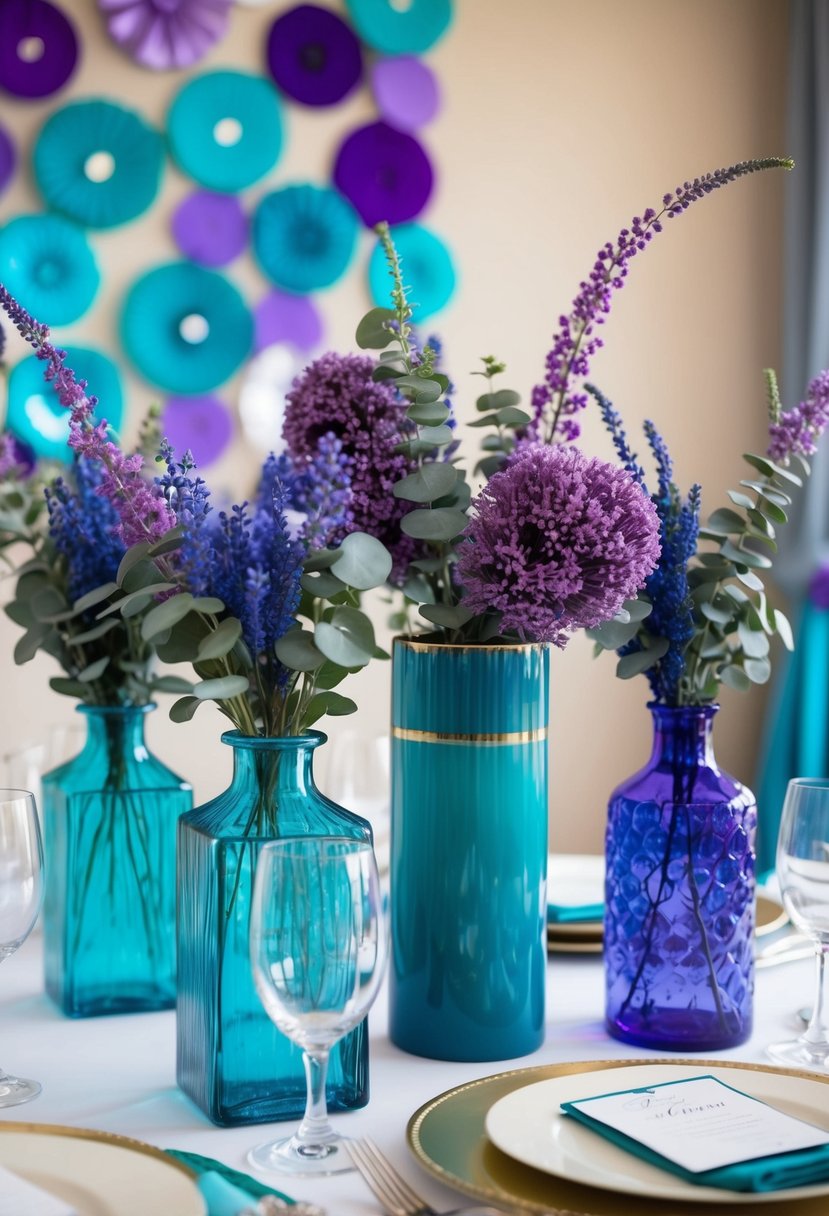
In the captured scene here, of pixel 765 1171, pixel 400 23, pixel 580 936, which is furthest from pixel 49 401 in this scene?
pixel 765 1171

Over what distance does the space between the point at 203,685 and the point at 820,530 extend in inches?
94.8

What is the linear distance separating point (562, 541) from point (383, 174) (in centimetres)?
236

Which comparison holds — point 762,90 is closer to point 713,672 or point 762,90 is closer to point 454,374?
point 454,374

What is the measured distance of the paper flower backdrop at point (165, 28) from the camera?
112 inches

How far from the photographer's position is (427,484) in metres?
0.96

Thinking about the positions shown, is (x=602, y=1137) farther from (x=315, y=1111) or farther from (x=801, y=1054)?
(x=801, y=1054)

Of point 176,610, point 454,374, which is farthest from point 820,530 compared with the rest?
point 176,610

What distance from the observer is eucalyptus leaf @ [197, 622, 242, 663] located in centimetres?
82

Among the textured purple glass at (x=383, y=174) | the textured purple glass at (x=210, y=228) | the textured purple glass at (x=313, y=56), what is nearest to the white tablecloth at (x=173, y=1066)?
the textured purple glass at (x=210, y=228)

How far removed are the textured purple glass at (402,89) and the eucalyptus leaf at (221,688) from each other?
245 cm

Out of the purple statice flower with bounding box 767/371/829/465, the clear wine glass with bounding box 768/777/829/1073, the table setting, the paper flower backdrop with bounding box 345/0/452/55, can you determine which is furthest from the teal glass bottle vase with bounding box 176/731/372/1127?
the paper flower backdrop with bounding box 345/0/452/55

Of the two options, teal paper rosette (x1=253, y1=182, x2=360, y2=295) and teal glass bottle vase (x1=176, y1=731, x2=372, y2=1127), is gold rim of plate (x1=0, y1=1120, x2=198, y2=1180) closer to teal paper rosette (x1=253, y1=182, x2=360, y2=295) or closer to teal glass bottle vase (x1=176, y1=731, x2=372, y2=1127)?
teal glass bottle vase (x1=176, y1=731, x2=372, y2=1127)

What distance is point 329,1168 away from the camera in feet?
2.54

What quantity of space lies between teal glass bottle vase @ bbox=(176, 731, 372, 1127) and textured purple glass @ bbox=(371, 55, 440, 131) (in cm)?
243
